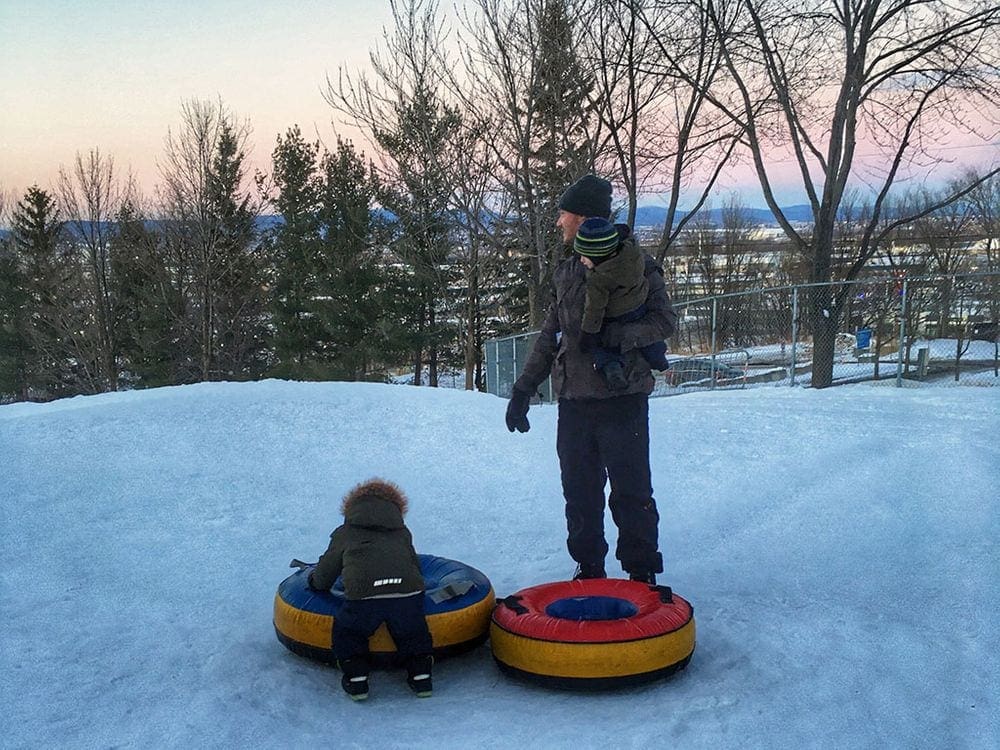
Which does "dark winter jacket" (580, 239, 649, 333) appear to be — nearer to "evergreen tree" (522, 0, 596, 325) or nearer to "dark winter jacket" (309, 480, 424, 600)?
"dark winter jacket" (309, 480, 424, 600)

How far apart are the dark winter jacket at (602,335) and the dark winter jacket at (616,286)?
0.06 meters

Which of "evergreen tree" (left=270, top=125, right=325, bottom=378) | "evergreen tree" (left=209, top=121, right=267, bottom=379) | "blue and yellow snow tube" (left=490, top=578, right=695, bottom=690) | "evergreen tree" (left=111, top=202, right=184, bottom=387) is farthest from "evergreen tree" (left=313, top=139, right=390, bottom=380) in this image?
"blue and yellow snow tube" (left=490, top=578, right=695, bottom=690)

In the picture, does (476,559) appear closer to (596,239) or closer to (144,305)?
(596,239)

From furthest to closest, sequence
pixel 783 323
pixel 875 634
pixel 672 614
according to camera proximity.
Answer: pixel 783 323 < pixel 875 634 < pixel 672 614

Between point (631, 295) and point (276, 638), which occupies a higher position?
point (631, 295)

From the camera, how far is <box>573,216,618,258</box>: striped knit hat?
146 inches

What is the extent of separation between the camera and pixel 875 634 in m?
3.46

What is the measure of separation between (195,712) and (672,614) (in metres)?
1.82

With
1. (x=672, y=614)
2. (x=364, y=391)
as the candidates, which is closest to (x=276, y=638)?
(x=672, y=614)

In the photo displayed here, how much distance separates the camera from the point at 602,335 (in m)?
3.91

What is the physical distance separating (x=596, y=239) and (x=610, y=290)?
0.26m

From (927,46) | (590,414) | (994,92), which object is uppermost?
(927,46)

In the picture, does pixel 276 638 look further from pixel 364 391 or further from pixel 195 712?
pixel 364 391

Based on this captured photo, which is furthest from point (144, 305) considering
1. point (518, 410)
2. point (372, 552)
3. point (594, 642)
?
point (594, 642)
